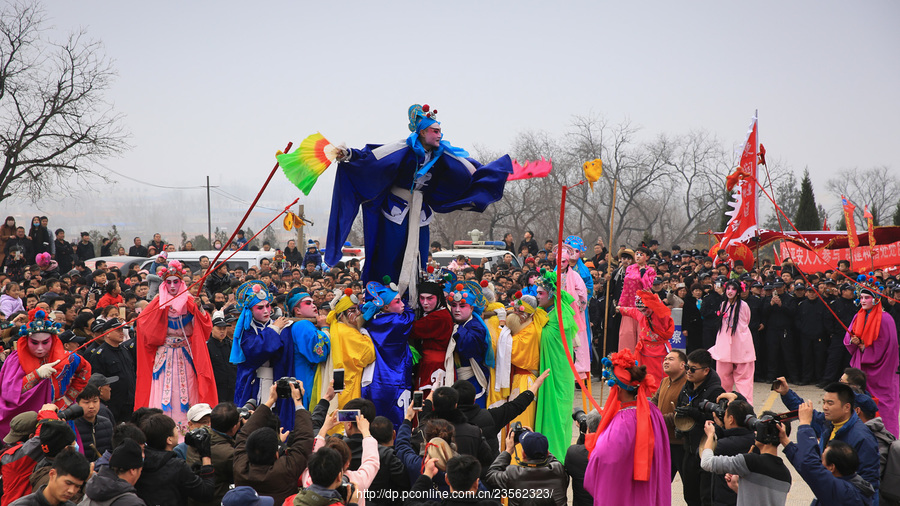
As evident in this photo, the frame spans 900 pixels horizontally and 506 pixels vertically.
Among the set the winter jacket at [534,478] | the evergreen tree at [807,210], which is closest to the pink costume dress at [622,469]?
the winter jacket at [534,478]

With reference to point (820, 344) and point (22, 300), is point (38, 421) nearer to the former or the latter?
point (22, 300)

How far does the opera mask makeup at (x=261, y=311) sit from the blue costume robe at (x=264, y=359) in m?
0.04

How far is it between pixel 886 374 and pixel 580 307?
341 cm

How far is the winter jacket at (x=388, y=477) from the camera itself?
4.28 metres

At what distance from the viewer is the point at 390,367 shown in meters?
6.44

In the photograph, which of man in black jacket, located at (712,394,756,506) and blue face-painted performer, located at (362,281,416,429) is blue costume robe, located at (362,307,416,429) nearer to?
blue face-painted performer, located at (362,281,416,429)

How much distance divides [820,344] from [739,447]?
855cm

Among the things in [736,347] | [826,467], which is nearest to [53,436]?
[826,467]

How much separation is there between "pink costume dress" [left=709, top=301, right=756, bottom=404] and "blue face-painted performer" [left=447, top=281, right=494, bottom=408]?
3269 millimetres

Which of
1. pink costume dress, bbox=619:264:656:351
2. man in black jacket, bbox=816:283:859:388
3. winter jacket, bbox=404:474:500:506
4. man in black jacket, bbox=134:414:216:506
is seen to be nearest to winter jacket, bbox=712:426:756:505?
winter jacket, bbox=404:474:500:506

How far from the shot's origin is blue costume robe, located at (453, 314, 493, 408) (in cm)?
655

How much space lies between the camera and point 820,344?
12039mm

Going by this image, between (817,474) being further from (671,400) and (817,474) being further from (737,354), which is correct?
(737,354)

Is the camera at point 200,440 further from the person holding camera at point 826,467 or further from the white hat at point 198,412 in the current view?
the person holding camera at point 826,467
